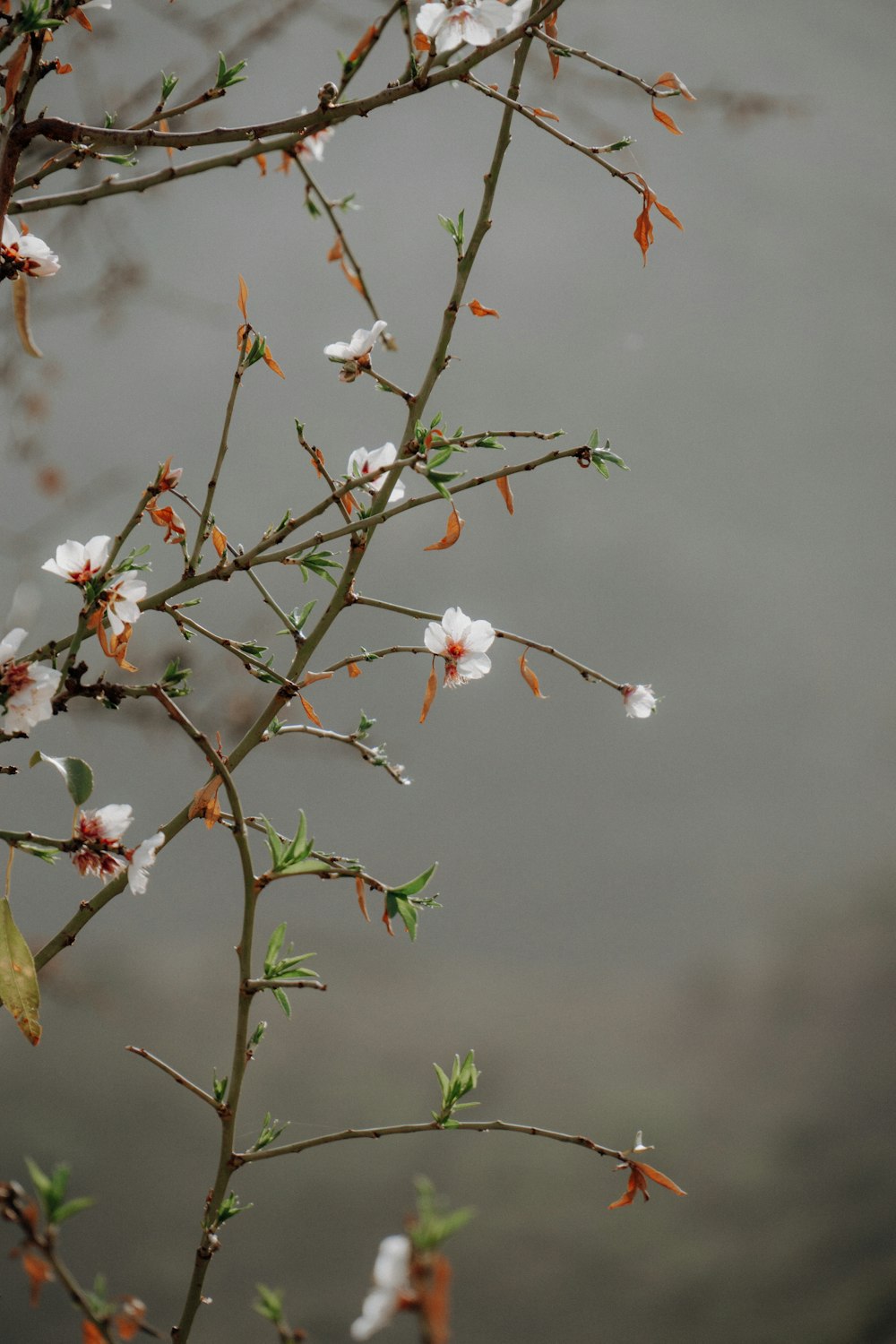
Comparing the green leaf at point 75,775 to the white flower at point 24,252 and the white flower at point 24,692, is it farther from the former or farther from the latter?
the white flower at point 24,252

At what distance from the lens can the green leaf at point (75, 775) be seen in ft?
1.53

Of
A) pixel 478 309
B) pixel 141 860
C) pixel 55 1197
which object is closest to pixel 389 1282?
pixel 55 1197

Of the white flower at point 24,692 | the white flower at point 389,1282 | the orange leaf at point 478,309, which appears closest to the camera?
the white flower at point 389,1282

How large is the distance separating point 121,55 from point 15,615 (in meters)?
1.28

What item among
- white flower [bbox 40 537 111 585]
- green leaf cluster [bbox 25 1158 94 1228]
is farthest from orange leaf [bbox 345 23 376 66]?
green leaf cluster [bbox 25 1158 94 1228]

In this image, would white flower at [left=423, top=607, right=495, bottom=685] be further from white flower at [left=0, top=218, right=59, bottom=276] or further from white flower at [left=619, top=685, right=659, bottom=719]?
white flower at [left=0, top=218, right=59, bottom=276]

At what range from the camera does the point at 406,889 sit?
18.1 inches

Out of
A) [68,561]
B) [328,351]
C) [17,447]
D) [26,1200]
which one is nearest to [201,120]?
[17,447]

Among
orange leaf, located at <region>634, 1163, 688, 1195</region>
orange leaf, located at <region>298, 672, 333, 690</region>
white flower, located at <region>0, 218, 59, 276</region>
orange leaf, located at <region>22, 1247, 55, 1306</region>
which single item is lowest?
orange leaf, located at <region>22, 1247, 55, 1306</region>

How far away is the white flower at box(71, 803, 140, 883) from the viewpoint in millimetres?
463

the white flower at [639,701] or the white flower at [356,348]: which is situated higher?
the white flower at [356,348]

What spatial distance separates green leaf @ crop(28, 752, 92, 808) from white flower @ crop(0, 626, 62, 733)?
0.02m

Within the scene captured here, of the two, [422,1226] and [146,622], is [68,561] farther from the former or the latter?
[146,622]

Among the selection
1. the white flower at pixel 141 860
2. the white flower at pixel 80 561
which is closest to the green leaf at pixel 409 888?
the white flower at pixel 141 860
